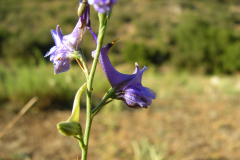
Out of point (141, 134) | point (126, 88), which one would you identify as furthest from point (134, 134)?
point (126, 88)

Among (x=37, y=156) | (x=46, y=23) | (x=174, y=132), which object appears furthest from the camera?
(x=46, y=23)

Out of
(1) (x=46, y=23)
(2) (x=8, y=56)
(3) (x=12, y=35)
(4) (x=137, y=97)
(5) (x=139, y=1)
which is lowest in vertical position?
(4) (x=137, y=97)

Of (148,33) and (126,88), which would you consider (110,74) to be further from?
(148,33)

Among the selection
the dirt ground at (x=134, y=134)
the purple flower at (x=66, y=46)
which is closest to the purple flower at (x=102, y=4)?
the purple flower at (x=66, y=46)

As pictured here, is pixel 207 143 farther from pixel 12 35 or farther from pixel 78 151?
pixel 12 35

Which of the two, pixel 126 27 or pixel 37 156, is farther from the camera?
pixel 126 27

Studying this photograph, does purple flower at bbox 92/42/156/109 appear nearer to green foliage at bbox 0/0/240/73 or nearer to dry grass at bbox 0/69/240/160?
dry grass at bbox 0/69/240/160

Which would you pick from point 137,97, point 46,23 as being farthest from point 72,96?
point 46,23
